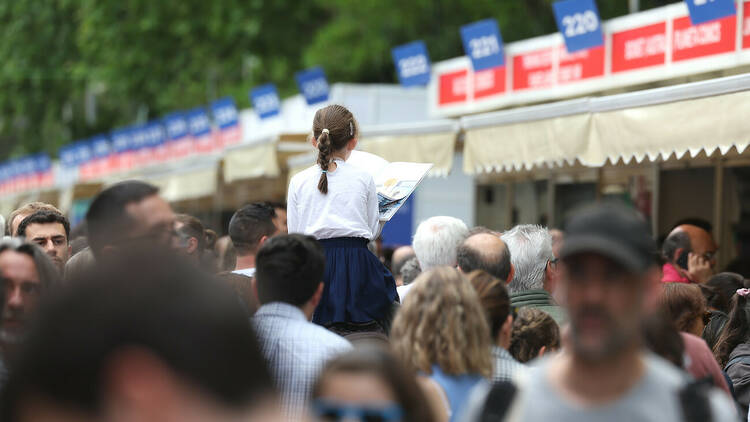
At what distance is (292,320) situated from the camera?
3812mm

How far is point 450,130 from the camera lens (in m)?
8.89

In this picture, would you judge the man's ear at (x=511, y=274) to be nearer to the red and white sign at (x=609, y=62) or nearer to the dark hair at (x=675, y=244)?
the dark hair at (x=675, y=244)

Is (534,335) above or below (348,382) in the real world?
below

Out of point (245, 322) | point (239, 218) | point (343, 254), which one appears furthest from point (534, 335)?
point (245, 322)

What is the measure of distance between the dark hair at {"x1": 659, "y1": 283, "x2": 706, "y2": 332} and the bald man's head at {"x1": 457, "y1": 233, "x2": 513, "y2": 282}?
692 millimetres

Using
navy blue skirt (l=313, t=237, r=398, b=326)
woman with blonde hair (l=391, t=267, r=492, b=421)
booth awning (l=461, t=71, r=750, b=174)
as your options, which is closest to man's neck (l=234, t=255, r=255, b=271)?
navy blue skirt (l=313, t=237, r=398, b=326)

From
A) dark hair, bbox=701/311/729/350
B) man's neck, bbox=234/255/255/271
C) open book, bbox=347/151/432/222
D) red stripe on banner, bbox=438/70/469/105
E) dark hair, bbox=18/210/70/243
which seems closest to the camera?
open book, bbox=347/151/432/222

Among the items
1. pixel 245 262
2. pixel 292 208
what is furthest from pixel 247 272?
pixel 292 208

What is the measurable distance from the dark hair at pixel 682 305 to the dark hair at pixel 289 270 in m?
1.61

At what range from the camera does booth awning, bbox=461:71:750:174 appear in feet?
21.4

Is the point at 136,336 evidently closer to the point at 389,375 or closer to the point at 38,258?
the point at 389,375

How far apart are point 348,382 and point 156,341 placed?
2.75 ft

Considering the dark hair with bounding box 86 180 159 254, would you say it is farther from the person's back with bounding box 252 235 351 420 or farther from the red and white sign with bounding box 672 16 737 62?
the red and white sign with bounding box 672 16 737 62

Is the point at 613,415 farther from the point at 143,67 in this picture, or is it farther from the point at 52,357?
the point at 143,67
